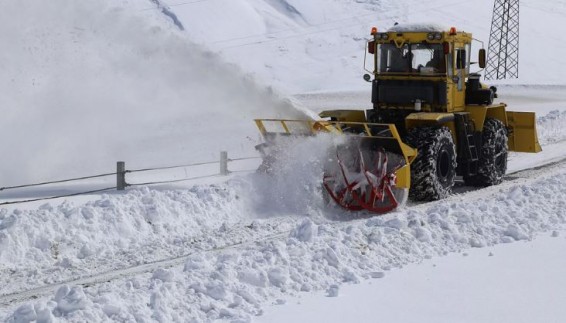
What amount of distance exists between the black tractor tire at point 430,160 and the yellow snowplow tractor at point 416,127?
16 mm

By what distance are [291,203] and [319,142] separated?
3.45 ft

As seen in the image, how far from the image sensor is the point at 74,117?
21141 mm

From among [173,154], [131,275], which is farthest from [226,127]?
[131,275]

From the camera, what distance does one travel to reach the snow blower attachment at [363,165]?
39.3ft

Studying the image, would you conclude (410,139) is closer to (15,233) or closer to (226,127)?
(15,233)

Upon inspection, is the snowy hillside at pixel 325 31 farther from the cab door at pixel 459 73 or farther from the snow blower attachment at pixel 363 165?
the snow blower attachment at pixel 363 165

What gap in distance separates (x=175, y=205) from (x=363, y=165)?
302 centimetres

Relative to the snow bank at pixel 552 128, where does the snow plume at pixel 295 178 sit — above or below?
below

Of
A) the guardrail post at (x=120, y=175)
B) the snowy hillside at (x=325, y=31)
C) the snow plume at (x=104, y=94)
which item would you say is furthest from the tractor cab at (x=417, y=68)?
the snowy hillside at (x=325, y=31)

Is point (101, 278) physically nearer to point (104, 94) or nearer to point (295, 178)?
point (295, 178)

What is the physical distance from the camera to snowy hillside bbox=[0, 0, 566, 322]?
735 centimetres

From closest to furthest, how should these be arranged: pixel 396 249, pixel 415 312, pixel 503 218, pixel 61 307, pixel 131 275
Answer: pixel 61 307
pixel 415 312
pixel 131 275
pixel 396 249
pixel 503 218

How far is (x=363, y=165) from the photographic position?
40.0 feet

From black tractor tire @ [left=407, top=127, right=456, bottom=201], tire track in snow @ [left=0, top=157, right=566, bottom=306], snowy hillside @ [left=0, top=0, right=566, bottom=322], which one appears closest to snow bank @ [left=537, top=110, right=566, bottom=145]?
snowy hillside @ [left=0, top=0, right=566, bottom=322]
